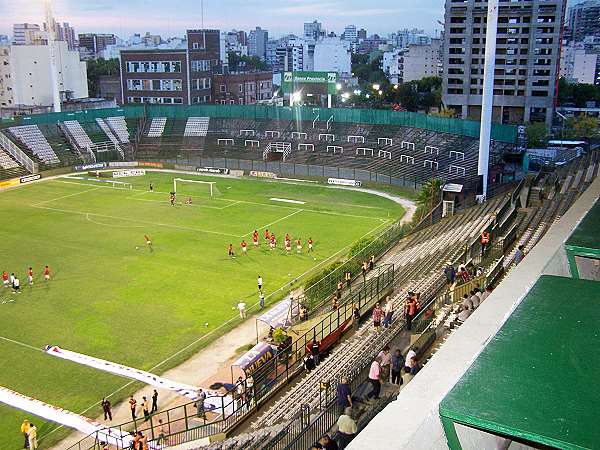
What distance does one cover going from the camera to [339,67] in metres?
189

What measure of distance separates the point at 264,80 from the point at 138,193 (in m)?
72.4

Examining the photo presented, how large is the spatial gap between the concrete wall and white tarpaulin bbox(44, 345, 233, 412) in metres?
14.9

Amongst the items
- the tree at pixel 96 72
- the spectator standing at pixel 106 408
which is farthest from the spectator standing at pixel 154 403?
the tree at pixel 96 72

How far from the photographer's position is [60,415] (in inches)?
890

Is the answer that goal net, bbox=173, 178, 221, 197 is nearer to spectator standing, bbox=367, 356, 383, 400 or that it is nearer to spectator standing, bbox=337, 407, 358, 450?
spectator standing, bbox=367, 356, 383, 400

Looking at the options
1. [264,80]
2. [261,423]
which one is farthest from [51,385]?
[264,80]

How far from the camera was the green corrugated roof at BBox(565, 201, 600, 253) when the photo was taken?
955 centimetres

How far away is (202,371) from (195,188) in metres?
39.9

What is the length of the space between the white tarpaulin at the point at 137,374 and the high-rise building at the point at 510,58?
290 ft

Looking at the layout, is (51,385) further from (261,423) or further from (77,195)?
(77,195)

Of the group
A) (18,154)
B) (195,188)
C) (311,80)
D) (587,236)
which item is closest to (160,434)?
(587,236)

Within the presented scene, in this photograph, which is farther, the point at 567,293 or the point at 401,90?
the point at 401,90

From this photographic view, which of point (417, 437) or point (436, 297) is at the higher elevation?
point (417, 437)

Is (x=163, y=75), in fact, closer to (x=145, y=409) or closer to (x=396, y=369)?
(x=145, y=409)
